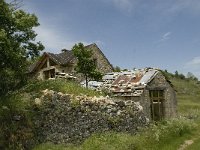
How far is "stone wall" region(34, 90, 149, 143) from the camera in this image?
877 inches

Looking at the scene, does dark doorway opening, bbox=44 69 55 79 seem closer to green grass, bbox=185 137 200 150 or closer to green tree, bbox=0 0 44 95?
green tree, bbox=0 0 44 95

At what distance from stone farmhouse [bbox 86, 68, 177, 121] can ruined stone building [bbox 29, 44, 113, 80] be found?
550 cm

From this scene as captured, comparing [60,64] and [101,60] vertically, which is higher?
[101,60]

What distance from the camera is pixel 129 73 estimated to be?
1342 inches

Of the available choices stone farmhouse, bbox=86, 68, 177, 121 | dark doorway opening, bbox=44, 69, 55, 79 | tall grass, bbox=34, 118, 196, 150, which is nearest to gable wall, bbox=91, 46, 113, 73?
dark doorway opening, bbox=44, 69, 55, 79

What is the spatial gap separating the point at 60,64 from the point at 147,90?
11.8 meters

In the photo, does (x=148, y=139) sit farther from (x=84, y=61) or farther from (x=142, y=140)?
(x=84, y=61)

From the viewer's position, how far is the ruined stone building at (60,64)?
39.2 m

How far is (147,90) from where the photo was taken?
3127 centimetres

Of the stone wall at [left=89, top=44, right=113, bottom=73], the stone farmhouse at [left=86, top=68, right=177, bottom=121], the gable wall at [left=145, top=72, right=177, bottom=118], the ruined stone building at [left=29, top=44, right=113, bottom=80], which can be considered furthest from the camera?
the stone wall at [left=89, top=44, right=113, bottom=73]

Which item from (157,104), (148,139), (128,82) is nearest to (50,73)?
(128,82)

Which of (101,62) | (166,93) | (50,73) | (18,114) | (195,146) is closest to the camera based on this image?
(195,146)

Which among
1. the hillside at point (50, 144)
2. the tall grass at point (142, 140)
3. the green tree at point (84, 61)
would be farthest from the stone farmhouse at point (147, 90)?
the tall grass at point (142, 140)

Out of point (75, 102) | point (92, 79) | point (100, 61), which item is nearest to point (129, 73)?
point (92, 79)
